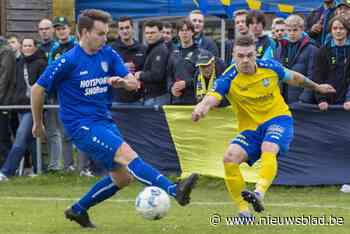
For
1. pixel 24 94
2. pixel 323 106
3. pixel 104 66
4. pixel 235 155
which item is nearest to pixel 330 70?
pixel 323 106

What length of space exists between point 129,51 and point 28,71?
172 centimetres

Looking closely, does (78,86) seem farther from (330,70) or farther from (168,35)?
(168,35)

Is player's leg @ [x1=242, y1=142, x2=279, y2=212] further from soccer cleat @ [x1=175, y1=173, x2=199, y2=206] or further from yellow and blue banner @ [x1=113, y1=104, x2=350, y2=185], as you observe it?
yellow and blue banner @ [x1=113, y1=104, x2=350, y2=185]

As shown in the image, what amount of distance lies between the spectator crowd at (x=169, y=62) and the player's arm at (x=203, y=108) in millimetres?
3188

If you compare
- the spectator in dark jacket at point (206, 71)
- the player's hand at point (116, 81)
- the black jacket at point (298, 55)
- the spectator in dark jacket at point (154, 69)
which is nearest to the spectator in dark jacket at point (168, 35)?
the spectator in dark jacket at point (154, 69)

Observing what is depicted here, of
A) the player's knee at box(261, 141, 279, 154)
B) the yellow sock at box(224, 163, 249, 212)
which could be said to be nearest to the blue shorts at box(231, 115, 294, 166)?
the player's knee at box(261, 141, 279, 154)

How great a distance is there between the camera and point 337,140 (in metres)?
13.2

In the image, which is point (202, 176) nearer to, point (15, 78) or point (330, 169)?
point (330, 169)

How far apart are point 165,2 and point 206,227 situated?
28.4 feet

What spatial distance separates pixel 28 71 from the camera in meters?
15.2

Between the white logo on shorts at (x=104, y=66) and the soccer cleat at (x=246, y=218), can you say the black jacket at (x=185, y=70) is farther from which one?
the white logo on shorts at (x=104, y=66)

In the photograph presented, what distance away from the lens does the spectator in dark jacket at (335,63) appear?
12945 mm

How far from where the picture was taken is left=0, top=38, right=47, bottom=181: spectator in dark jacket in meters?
15.0

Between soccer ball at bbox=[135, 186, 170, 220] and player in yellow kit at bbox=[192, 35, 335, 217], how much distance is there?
112cm
